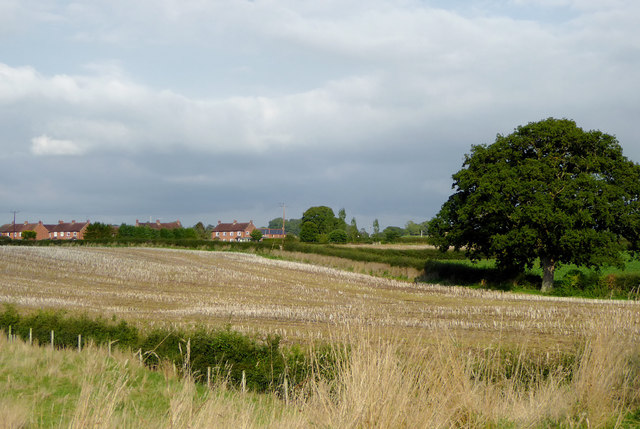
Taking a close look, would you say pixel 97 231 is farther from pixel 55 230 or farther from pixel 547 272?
pixel 547 272

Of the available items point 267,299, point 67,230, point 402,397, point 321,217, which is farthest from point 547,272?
point 67,230

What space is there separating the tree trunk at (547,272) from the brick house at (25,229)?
15453 cm

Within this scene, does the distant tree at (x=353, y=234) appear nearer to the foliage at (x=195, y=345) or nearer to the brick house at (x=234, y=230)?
the brick house at (x=234, y=230)

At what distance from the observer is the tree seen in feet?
125

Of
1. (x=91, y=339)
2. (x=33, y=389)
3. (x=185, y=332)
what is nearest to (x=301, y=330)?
(x=185, y=332)

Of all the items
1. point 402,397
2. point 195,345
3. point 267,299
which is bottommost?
point 267,299

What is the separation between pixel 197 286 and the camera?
41.6 metres

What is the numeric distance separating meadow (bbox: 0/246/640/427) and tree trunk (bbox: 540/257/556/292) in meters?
5.35

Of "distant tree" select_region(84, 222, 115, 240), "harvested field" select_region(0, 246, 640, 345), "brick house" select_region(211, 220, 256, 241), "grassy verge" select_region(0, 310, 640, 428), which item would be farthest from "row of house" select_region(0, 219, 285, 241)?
"grassy verge" select_region(0, 310, 640, 428)

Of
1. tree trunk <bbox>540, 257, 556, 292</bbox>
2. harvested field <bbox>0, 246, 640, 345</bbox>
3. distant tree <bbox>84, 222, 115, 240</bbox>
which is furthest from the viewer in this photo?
distant tree <bbox>84, 222, 115, 240</bbox>

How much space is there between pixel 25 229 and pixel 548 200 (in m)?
168

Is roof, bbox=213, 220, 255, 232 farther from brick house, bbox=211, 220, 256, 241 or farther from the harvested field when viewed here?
the harvested field

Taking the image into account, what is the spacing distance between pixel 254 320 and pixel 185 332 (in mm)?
8035

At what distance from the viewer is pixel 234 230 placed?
18562 cm
